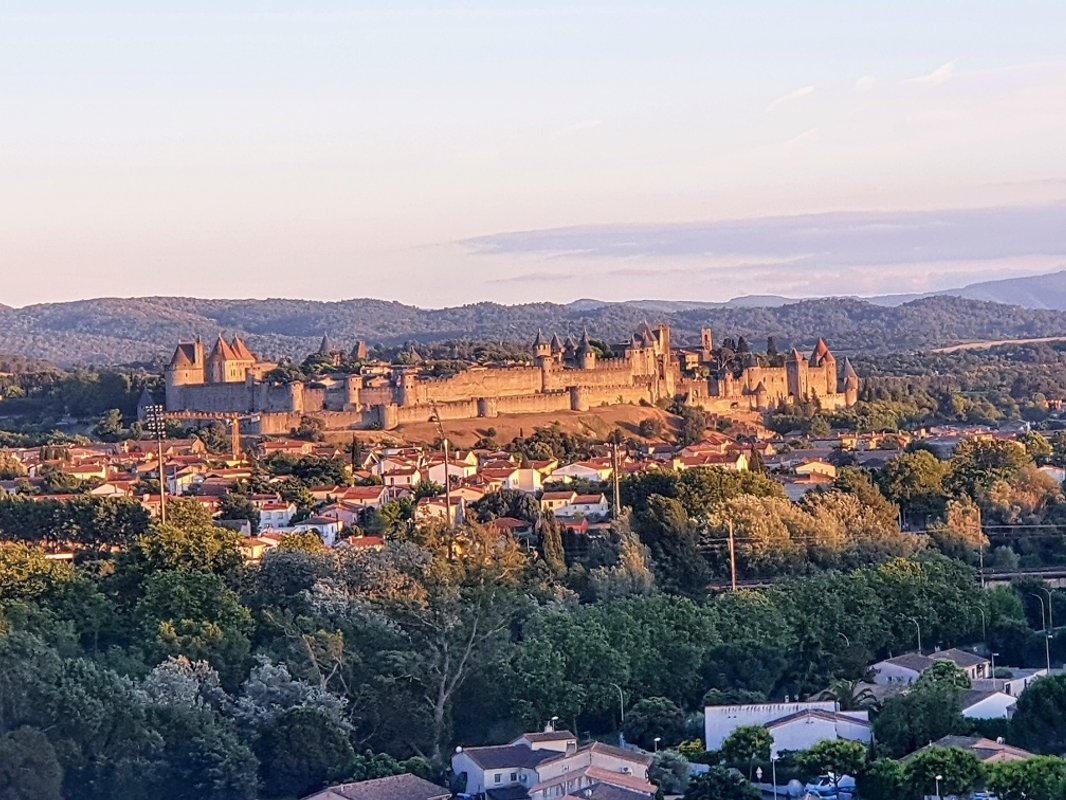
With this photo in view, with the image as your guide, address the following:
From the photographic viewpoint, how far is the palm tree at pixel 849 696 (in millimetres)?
31984

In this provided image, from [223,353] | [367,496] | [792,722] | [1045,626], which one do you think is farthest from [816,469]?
[223,353]

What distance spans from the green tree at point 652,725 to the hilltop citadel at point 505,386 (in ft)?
146

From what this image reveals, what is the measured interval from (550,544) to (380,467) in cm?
1989

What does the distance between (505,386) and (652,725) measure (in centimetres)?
5726

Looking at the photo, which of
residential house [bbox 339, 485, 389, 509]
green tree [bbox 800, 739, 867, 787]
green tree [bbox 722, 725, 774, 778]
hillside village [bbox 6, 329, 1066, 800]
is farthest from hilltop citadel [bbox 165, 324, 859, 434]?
green tree [bbox 800, 739, 867, 787]

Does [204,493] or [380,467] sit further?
[380,467]

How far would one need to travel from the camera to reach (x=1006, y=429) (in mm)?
79375

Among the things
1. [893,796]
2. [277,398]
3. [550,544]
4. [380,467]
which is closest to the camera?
[893,796]

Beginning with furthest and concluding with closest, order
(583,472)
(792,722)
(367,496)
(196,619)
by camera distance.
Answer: (583,472) → (367,496) → (196,619) → (792,722)

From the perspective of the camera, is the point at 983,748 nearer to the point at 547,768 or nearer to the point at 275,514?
the point at 547,768

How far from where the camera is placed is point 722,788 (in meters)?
27.5

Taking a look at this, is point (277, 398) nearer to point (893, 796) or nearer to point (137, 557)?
point (137, 557)

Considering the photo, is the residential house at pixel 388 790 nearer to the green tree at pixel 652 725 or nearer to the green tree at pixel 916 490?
the green tree at pixel 652 725

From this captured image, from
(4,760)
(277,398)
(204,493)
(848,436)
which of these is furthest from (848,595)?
(277,398)
